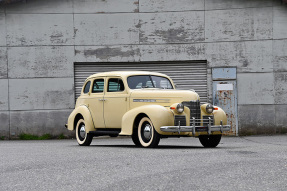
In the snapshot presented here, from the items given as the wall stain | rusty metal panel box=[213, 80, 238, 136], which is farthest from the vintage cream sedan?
rusty metal panel box=[213, 80, 238, 136]

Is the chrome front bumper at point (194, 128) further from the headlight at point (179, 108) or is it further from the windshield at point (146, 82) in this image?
the windshield at point (146, 82)

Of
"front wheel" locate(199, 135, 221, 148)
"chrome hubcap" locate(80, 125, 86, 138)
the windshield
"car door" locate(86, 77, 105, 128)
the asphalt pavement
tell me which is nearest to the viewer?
the asphalt pavement

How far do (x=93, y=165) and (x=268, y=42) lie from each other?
40.4ft

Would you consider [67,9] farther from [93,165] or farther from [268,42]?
[93,165]

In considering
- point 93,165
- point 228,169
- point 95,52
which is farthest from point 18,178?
point 95,52

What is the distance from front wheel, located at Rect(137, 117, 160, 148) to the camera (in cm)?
1105

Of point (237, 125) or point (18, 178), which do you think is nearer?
point (18, 178)

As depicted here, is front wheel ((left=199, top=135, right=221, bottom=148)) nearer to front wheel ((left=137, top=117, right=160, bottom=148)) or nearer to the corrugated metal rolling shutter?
front wheel ((left=137, top=117, right=160, bottom=148))

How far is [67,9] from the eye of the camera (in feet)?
63.4

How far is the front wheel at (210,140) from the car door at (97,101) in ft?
7.98

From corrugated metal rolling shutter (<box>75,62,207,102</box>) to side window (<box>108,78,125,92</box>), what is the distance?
625cm

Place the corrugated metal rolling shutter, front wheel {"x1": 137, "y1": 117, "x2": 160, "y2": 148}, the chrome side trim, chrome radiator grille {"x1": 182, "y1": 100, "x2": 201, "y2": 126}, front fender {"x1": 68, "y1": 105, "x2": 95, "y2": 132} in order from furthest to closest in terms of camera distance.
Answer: the corrugated metal rolling shutter
front fender {"x1": 68, "y1": 105, "x2": 95, "y2": 132}
chrome radiator grille {"x1": 182, "y1": 100, "x2": 201, "y2": 126}
front wheel {"x1": 137, "y1": 117, "x2": 160, "y2": 148}
the chrome side trim

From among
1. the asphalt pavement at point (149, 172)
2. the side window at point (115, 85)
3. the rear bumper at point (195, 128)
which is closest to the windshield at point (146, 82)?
the side window at point (115, 85)

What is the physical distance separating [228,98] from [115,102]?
285 inches
